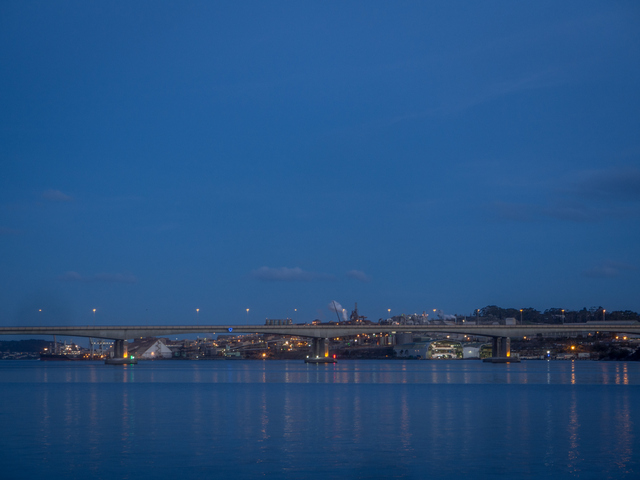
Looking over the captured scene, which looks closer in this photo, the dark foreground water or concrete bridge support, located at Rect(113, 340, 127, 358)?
the dark foreground water

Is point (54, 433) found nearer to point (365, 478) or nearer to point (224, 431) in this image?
point (224, 431)

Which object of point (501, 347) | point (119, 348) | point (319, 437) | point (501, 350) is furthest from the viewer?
point (501, 350)

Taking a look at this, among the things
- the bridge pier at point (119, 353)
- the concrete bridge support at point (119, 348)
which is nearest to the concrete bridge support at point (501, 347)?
the concrete bridge support at point (119, 348)

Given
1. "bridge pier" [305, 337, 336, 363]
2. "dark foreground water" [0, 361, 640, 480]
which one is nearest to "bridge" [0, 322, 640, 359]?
"bridge pier" [305, 337, 336, 363]

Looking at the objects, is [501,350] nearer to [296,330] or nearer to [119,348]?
[296,330]

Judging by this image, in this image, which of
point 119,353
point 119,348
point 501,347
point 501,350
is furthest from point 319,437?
point 501,350

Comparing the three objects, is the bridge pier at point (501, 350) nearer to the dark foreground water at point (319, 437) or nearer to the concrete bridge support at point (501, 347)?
the concrete bridge support at point (501, 347)

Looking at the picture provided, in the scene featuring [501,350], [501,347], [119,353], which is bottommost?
[501,350]

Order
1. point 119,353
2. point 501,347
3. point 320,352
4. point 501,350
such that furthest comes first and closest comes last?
1. point 501,350
2. point 501,347
3. point 320,352
4. point 119,353

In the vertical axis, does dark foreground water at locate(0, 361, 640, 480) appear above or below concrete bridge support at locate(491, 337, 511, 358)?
above

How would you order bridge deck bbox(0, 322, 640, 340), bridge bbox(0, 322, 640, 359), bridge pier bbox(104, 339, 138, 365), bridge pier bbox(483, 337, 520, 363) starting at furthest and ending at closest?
bridge pier bbox(483, 337, 520, 363) → bridge pier bbox(104, 339, 138, 365) → bridge bbox(0, 322, 640, 359) → bridge deck bbox(0, 322, 640, 340)

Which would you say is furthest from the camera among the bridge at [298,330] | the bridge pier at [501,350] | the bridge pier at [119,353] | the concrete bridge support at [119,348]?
the bridge pier at [501,350]

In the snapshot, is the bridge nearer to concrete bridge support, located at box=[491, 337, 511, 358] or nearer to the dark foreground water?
concrete bridge support, located at box=[491, 337, 511, 358]

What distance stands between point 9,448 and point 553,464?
25.3 meters
